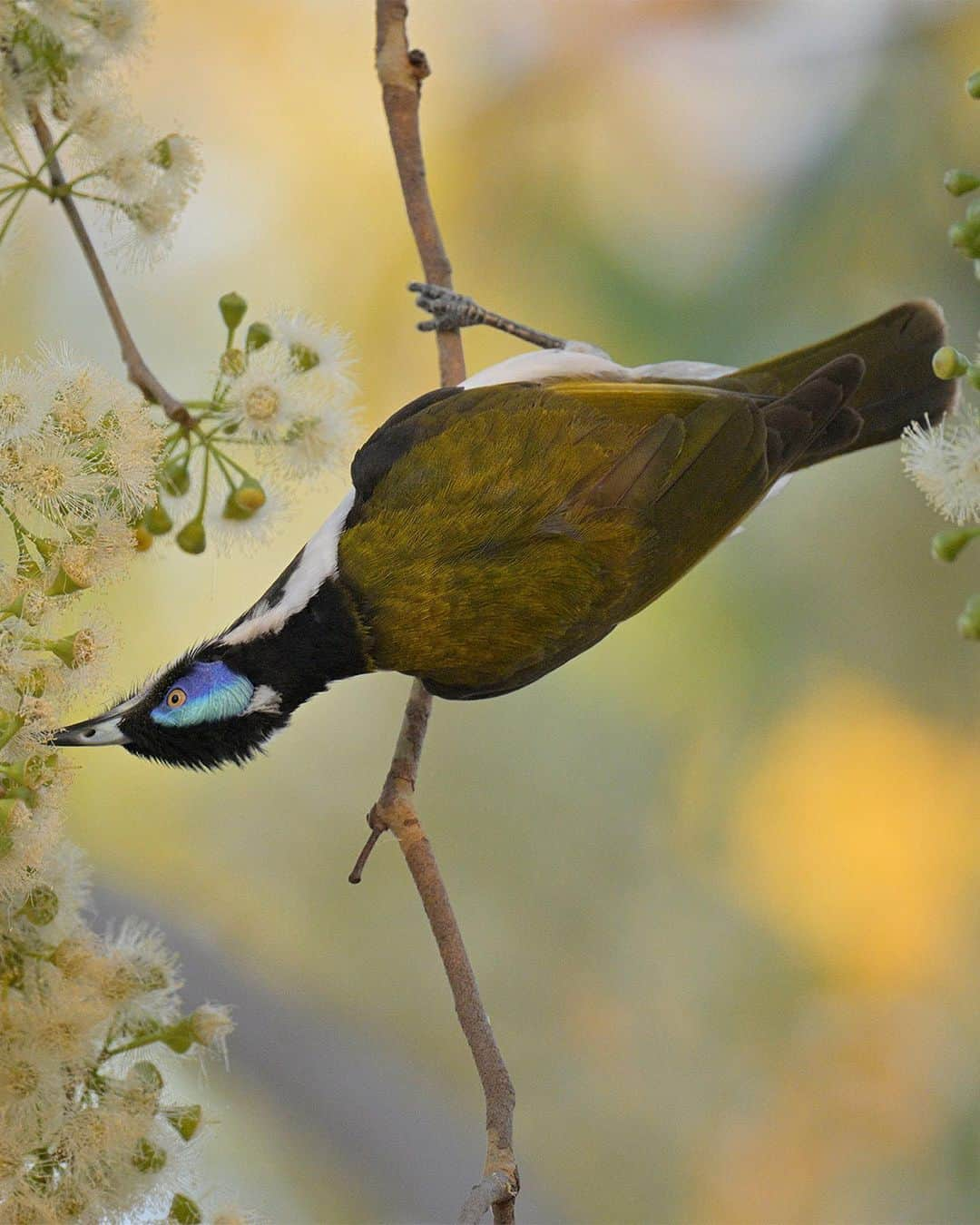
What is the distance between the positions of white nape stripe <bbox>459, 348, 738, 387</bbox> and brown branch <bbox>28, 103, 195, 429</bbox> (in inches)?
12.1

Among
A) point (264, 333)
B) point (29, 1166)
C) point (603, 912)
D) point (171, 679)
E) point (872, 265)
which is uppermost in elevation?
point (872, 265)

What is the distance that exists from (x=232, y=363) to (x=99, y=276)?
3.6 inches

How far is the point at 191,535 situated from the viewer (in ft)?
2.75

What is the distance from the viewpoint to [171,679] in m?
0.89

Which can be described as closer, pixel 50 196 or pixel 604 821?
pixel 50 196

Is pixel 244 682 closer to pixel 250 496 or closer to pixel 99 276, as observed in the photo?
pixel 250 496

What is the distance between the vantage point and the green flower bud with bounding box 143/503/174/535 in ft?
2.63

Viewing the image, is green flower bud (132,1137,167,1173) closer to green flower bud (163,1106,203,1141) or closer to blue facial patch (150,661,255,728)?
green flower bud (163,1106,203,1141)

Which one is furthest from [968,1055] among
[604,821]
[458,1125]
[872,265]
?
[872,265]

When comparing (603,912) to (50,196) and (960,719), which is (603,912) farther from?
(50,196)

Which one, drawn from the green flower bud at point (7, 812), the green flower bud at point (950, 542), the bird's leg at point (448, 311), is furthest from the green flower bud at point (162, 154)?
the green flower bud at point (950, 542)

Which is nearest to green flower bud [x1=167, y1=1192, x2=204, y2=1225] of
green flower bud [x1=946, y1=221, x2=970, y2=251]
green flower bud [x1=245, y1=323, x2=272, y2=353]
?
green flower bud [x1=245, y1=323, x2=272, y2=353]

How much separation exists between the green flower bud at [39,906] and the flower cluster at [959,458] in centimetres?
46

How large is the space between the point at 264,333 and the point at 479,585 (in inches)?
9.7
